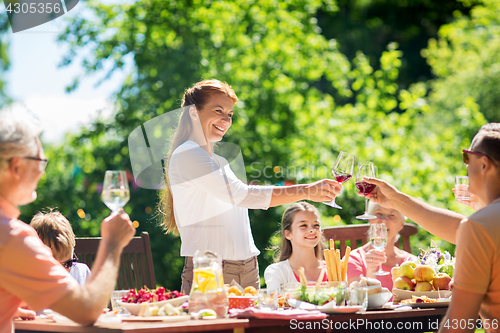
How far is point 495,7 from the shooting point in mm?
11031

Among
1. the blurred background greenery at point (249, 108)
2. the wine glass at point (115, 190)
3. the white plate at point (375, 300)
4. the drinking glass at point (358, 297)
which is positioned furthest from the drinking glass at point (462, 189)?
the blurred background greenery at point (249, 108)

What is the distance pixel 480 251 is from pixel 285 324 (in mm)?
756

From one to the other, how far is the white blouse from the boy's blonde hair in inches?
26.5

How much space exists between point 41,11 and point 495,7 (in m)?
9.73

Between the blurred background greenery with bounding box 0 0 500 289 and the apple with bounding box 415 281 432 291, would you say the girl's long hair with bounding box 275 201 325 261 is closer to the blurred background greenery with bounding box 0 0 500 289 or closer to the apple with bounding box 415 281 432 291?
the apple with bounding box 415 281 432 291

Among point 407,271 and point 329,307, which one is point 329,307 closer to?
point 329,307

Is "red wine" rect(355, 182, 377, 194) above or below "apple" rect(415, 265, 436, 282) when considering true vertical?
above

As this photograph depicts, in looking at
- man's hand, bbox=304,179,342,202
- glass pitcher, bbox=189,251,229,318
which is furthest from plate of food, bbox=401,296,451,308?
glass pitcher, bbox=189,251,229,318

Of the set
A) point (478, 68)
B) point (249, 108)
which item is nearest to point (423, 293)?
point (249, 108)

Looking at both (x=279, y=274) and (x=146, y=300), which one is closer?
(x=146, y=300)

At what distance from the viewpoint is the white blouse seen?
Result: 8.90ft

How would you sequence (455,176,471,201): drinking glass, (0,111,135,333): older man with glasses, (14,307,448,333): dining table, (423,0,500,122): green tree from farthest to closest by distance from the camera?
(423,0,500,122): green tree
(455,176,471,201): drinking glass
(14,307,448,333): dining table
(0,111,135,333): older man with glasses

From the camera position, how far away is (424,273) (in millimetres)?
2457

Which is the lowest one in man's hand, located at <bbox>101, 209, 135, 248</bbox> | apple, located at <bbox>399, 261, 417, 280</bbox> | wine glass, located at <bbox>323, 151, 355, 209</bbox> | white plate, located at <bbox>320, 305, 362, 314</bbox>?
white plate, located at <bbox>320, 305, 362, 314</bbox>
